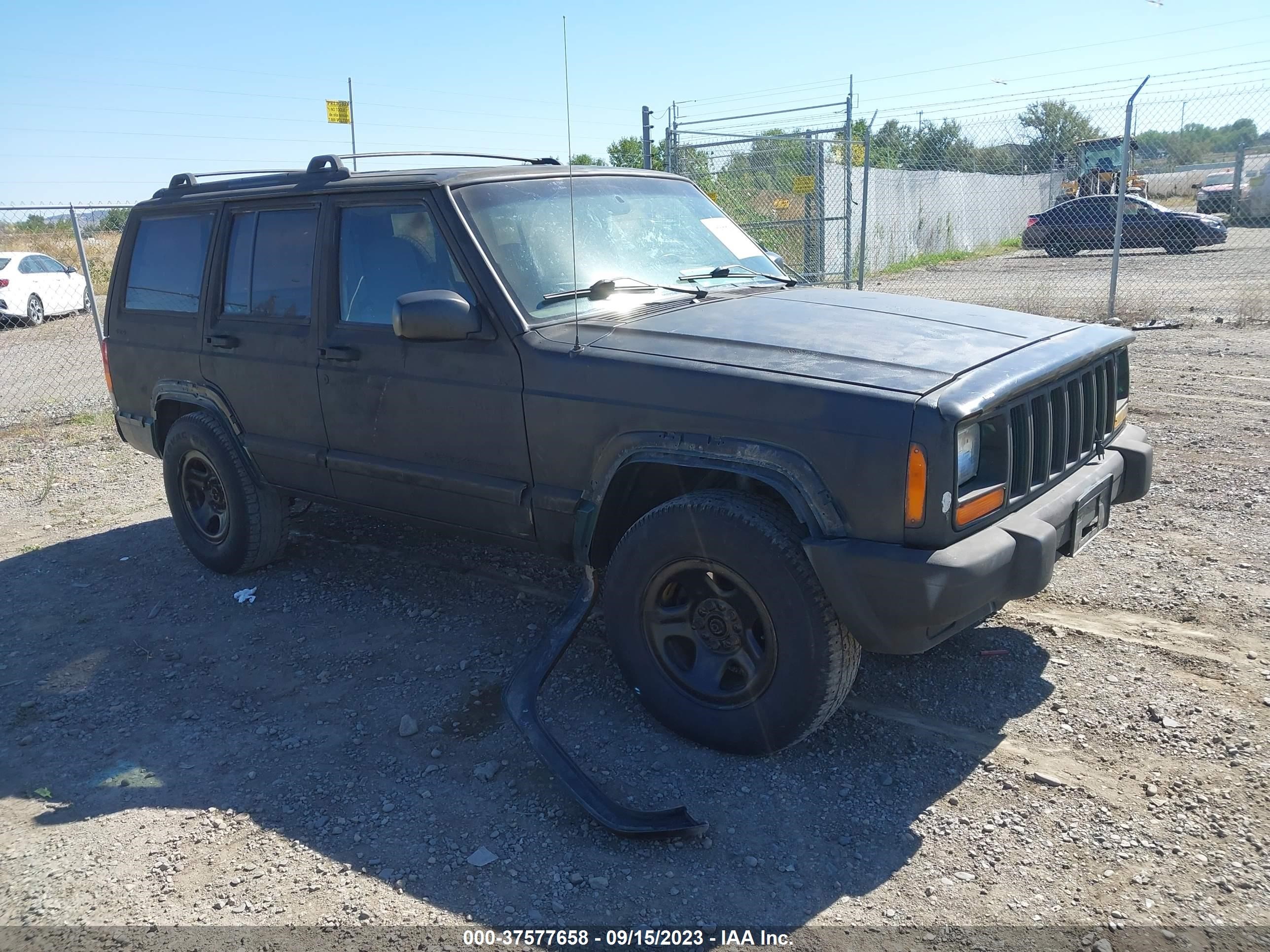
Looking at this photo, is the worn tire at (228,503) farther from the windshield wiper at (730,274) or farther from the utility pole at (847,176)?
the utility pole at (847,176)

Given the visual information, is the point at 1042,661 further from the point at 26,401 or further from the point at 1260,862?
the point at 26,401

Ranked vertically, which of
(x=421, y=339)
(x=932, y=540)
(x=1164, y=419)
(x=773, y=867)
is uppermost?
(x=421, y=339)

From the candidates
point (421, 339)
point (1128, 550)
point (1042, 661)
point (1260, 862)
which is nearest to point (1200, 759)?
point (1260, 862)

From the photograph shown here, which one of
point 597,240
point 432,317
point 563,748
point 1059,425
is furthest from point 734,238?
point 563,748

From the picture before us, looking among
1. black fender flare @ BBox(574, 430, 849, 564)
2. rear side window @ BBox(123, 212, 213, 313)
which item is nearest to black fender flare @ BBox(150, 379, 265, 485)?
rear side window @ BBox(123, 212, 213, 313)

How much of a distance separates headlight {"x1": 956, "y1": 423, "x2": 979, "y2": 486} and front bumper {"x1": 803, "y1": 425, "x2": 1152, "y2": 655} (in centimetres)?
18

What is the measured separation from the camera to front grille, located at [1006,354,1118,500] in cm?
313

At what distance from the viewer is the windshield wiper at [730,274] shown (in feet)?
13.8

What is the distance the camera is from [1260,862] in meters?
2.66

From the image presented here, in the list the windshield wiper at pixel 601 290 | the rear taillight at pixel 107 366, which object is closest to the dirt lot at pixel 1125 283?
the windshield wiper at pixel 601 290

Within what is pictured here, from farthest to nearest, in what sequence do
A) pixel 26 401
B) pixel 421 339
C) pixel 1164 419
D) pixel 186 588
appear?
pixel 26 401 < pixel 1164 419 < pixel 186 588 < pixel 421 339

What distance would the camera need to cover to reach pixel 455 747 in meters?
3.53

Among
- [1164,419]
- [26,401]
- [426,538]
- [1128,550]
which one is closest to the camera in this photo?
[1128,550]

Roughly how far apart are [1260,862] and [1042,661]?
47.8 inches
